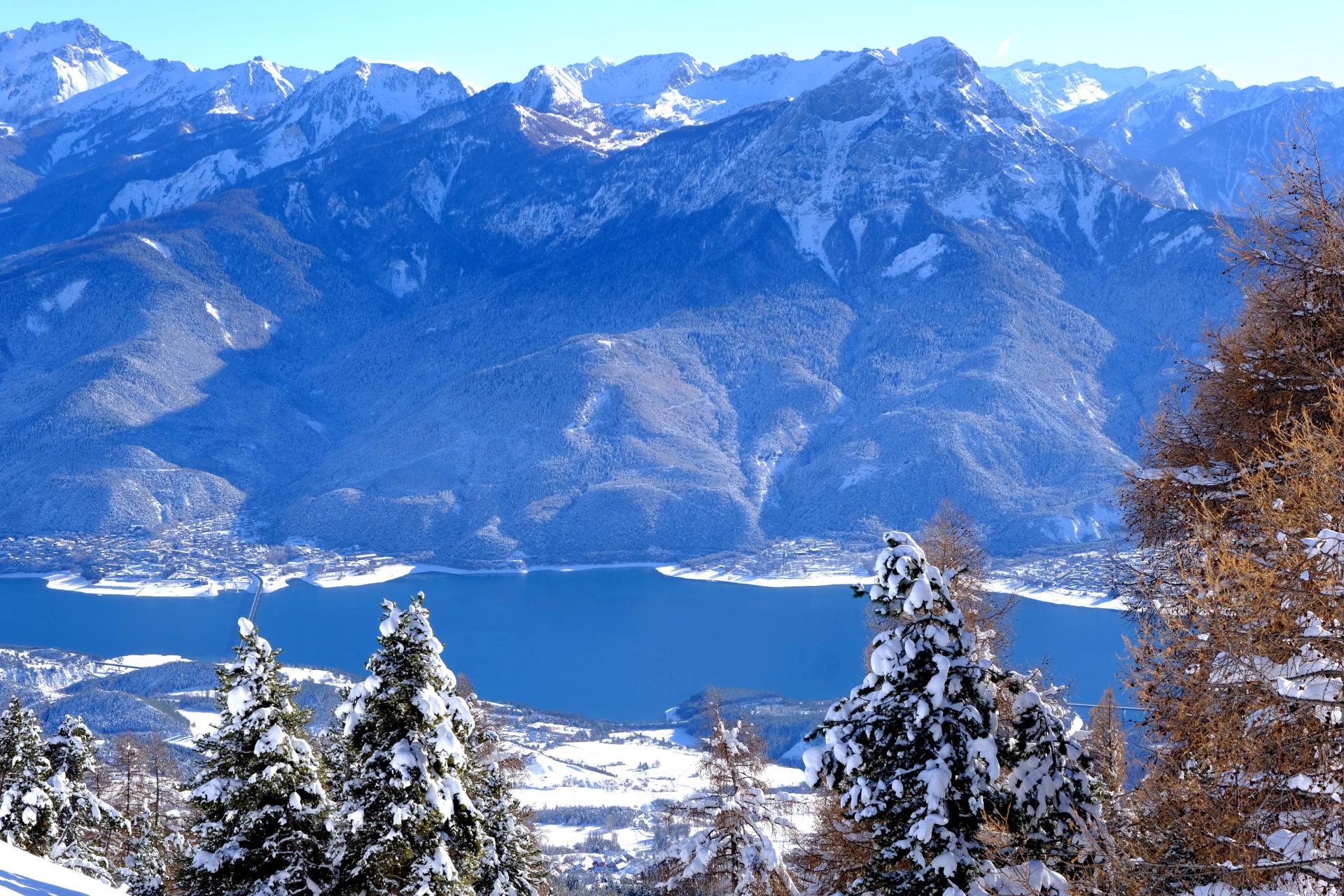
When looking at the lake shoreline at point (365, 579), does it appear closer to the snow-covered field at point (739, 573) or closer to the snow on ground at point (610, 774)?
the snow-covered field at point (739, 573)

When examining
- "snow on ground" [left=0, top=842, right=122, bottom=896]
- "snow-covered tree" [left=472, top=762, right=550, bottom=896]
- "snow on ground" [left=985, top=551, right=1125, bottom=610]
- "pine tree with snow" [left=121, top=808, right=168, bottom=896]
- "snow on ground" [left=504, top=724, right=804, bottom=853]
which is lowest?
"snow on ground" [left=0, top=842, right=122, bottom=896]

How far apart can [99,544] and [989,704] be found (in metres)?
193

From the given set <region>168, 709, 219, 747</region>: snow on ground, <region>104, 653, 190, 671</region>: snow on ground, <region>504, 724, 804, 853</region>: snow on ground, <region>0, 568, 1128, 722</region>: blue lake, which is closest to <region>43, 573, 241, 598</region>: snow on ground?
<region>0, 568, 1128, 722</region>: blue lake

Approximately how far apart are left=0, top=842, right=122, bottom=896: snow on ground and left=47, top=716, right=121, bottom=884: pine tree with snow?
820 cm

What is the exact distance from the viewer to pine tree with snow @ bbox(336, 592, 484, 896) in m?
12.0

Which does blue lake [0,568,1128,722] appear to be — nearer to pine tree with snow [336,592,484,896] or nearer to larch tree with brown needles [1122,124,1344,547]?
pine tree with snow [336,592,484,896]

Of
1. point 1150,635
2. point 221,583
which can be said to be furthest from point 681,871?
point 221,583

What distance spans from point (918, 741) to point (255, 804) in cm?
762

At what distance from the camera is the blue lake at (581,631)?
101 m

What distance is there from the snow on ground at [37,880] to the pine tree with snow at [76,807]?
8.20 meters

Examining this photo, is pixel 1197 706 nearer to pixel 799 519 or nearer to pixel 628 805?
pixel 628 805

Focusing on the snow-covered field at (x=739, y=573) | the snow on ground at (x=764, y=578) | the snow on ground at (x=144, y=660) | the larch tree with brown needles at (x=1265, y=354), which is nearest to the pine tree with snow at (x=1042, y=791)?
the larch tree with brown needles at (x=1265, y=354)

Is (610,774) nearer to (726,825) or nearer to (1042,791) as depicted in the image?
(726,825)

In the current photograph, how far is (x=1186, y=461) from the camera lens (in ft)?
29.0
